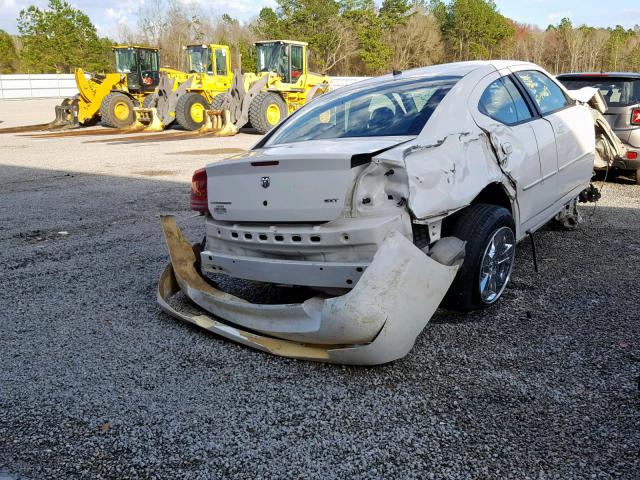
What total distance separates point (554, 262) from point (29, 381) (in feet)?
13.6

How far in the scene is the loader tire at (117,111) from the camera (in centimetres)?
2086

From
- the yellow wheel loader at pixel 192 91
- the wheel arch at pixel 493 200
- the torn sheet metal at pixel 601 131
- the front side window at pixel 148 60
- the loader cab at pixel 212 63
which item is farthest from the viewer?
the front side window at pixel 148 60

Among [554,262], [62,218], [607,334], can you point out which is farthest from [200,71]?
[607,334]

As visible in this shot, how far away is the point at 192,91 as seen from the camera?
2006 cm

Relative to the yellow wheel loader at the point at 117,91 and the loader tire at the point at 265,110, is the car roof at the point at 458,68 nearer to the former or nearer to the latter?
the loader tire at the point at 265,110

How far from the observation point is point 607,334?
3633 millimetres

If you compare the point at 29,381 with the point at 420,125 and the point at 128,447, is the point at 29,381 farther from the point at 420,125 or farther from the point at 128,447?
the point at 420,125

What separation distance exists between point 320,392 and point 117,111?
66.1ft

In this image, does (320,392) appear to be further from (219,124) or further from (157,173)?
(219,124)

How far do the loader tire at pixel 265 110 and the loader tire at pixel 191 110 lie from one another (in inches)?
95.2

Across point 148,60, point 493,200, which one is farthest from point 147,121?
point 493,200

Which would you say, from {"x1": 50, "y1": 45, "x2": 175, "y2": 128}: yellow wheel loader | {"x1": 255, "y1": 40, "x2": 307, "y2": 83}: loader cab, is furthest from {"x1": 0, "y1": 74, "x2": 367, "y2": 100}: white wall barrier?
{"x1": 255, "y1": 40, "x2": 307, "y2": 83}: loader cab

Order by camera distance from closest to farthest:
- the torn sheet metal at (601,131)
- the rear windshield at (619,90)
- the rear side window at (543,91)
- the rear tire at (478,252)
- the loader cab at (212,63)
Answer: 1. the rear tire at (478,252)
2. the rear side window at (543,91)
3. the torn sheet metal at (601,131)
4. the rear windshield at (619,90)
5. the loader cab at (212,63)

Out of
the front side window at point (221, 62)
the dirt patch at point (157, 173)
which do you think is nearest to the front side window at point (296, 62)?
the front side window at point (221, 62)
